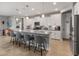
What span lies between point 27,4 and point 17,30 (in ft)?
2.56

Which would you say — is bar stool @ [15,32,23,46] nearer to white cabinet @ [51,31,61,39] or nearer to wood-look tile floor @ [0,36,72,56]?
wood-look tile floor @ [0,36,72,56]

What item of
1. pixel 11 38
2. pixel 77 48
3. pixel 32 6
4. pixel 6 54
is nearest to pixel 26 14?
pixel 32 6

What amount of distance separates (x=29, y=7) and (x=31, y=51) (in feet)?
4.04

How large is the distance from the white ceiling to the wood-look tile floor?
29.1 inches

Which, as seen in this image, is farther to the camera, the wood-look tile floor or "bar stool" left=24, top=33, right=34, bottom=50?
"bar stool" left=24, top=33, right=34, bottom=50

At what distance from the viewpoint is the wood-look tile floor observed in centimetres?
366

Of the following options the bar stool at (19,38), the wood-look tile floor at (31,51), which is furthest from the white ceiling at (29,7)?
the wood-look tile floor at (31,51)

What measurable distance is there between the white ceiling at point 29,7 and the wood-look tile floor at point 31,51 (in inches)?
29.1

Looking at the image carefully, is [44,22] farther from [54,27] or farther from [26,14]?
[26,14]

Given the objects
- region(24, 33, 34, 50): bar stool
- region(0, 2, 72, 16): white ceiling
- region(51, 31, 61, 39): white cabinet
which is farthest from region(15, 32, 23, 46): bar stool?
region(51, 31, 61, 39): white cabinet

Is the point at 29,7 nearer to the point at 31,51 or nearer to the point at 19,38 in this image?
the point at 19,38

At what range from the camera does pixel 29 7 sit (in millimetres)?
3693

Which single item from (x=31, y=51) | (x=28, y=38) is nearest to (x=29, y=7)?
(x=28, y=38)

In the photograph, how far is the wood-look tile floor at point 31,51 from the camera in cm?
366
